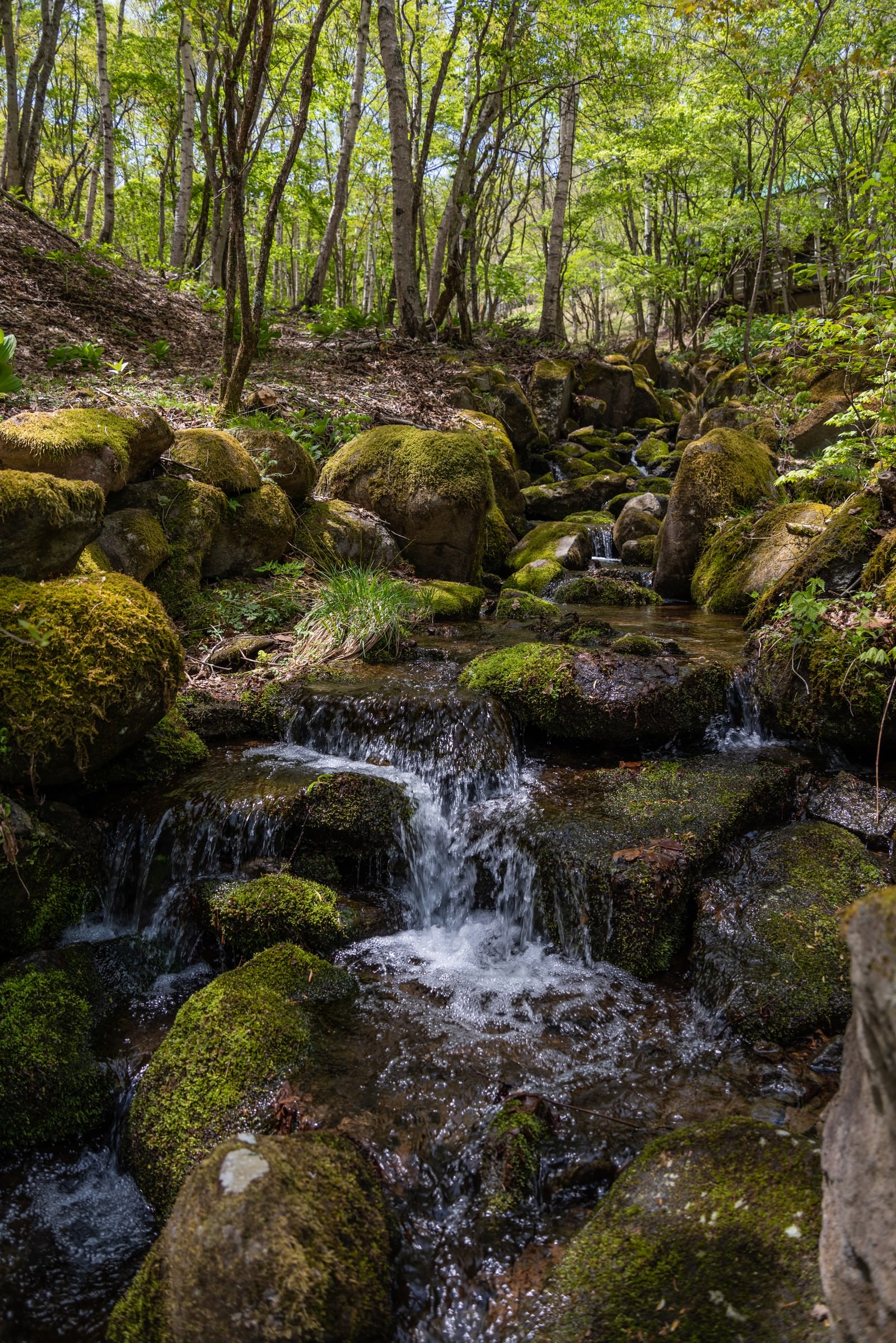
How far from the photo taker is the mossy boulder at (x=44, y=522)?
418 cm

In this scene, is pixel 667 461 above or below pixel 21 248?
below

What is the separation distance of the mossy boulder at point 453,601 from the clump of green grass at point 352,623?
34.7 inches

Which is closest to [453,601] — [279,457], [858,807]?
[279,457]

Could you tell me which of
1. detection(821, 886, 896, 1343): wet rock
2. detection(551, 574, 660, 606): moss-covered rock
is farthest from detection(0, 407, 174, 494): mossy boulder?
detection(821, 886, 896, 1343): wet rock

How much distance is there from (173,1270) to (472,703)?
3902mm

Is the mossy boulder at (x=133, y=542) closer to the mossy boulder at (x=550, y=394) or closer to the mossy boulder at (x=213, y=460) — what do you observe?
the mossy boulder at (x=213, y=460)

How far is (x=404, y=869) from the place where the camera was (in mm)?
4555

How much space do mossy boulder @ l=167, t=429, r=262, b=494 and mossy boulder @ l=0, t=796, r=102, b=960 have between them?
3970 millimetres

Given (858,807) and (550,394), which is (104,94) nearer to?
(550,394)

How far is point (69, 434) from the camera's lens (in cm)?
543

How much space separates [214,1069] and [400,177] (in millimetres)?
14912

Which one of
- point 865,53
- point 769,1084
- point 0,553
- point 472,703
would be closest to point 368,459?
point 472,703

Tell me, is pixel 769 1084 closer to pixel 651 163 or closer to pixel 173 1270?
pixel 173 1270

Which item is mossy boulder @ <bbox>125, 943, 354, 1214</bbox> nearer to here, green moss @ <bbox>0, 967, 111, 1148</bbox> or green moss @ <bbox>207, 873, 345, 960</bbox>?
green moss @ <bbox>0, 967, 111, 1148</bbox>
